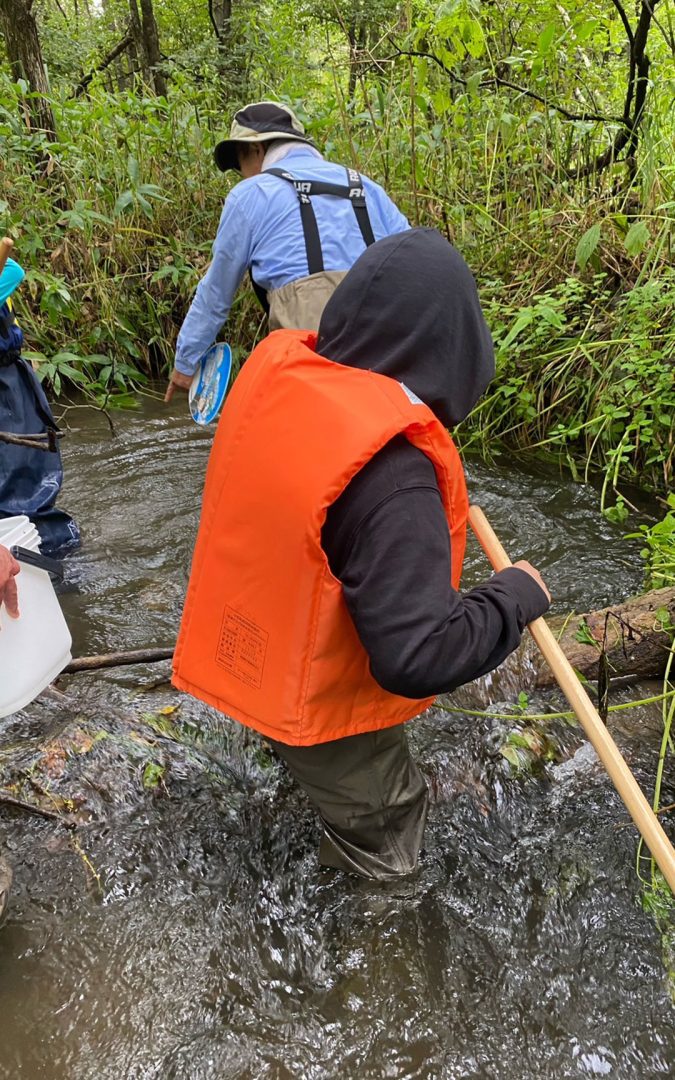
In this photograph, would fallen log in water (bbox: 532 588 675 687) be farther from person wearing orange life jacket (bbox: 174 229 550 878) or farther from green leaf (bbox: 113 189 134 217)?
green leaf (bbox: 113 189 134 217)

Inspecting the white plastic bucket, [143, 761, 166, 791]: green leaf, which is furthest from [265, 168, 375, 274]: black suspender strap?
[143, 761, 166, 791]: green leaf

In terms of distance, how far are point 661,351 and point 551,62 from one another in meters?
2.37

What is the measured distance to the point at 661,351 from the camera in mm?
3883

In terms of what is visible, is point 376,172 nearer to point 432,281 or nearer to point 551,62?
point 551,62

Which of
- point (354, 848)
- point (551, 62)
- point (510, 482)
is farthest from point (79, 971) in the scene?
point (551, 62)

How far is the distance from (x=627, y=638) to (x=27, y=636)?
204 cm

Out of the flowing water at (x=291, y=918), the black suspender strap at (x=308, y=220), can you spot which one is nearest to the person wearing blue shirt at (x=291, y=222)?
the black suspender strap at (x=308, y=220)

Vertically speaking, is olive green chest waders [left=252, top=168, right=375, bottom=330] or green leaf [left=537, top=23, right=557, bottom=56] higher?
green leaf [left=537, top=23, right=557, bottom=56]

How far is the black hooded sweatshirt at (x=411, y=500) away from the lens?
4.52 feet

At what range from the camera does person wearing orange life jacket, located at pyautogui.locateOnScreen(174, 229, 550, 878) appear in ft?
4.57

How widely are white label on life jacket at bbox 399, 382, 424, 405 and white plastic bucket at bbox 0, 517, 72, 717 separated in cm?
128

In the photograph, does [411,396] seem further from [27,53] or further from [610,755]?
[27,53]

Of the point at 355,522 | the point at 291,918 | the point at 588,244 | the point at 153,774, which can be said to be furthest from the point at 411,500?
the point at 588,244

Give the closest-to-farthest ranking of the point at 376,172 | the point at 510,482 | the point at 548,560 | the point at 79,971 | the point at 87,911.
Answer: the point at 79,971 → the point at 87,911 → the point at 548,560 → the point at 510,482 → the point at 376,172
